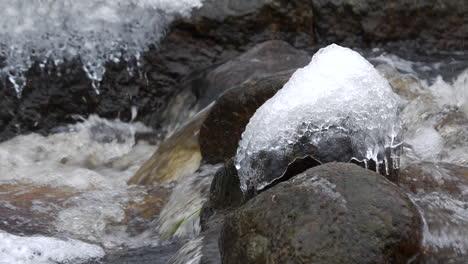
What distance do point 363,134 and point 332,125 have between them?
0.48 feet

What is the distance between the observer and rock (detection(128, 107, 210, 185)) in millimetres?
5121

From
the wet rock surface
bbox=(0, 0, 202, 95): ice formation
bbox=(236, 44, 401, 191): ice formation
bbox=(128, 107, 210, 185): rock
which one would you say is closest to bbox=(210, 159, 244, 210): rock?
bbox=(236, 44, 401, 191): ice formation

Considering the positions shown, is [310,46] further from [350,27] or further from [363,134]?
[363,134]

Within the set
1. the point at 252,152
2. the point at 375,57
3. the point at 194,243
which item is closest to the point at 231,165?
the point at 252,152

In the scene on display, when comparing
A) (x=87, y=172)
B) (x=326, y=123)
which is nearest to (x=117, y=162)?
(x=87, y=172)

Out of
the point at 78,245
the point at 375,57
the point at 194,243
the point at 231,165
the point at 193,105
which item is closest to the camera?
the point at 194,243

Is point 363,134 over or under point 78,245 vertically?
over

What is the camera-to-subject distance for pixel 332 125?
3.28 metres

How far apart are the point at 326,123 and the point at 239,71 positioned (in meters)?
2.74

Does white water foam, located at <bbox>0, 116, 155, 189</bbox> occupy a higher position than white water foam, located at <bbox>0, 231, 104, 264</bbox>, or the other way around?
white water foam, located at <bbox>0, 231, 104, 264</bbox>

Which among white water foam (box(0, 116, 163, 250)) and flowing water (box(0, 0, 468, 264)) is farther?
white water foam (box(0, 116, 163, 250))

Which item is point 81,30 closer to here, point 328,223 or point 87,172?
point 87,172

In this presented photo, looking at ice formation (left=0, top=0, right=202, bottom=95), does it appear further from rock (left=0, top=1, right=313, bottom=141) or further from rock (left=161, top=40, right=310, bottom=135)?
rock (left=161, top=40, right=310, bottom=135)

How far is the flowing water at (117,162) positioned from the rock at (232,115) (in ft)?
0.65
